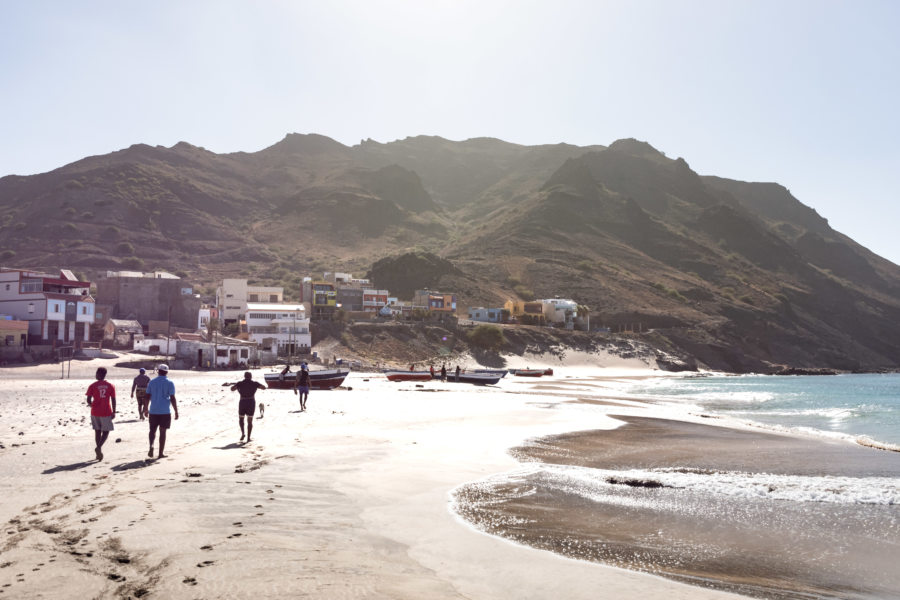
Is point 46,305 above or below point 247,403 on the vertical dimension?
above

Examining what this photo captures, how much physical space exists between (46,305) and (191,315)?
21.0 metres

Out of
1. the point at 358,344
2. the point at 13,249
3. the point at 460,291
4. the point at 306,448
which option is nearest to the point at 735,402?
the point at 306,448

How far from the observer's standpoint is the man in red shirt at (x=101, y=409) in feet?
39.2

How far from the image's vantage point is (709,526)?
9555 millimetres

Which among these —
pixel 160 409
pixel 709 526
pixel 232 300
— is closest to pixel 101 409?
pixel 160 409

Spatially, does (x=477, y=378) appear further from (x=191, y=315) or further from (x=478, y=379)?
(x=191, y=315)

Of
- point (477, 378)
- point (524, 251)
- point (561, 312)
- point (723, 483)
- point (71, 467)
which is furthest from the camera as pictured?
point (524, 251)

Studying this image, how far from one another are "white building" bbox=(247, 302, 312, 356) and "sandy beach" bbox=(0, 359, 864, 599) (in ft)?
154

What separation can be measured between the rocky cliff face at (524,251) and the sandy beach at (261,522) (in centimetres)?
9207

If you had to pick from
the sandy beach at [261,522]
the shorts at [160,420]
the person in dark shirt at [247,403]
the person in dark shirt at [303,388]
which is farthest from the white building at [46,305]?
the shorts at [160,420]

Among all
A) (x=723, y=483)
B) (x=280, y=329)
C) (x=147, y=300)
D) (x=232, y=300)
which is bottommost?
(x=723, y=483)

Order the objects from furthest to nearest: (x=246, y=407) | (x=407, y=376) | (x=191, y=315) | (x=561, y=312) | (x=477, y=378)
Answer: (x=561, y=312), (x=191, y=315), (x=477, y=378), (x=407, y=376), (x=246, y=407)

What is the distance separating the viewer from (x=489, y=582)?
21.7 ft

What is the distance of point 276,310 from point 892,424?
58467mm
